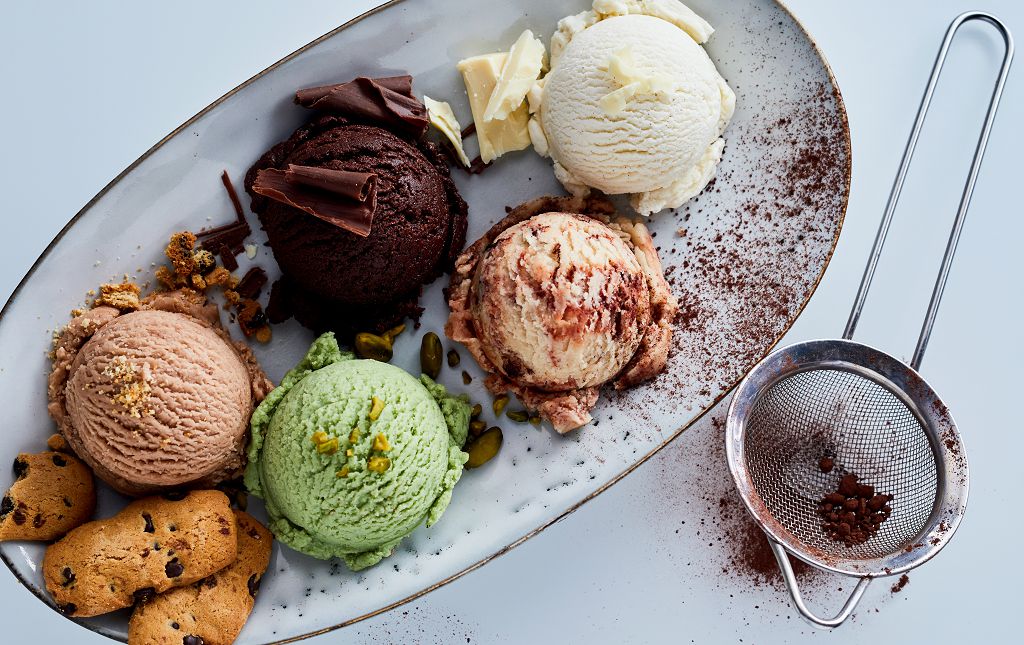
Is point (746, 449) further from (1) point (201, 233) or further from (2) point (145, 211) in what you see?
(2) point (145, 211)

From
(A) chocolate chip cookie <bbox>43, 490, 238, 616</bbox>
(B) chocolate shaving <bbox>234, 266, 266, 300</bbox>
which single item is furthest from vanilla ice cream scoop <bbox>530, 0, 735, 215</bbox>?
(A) chocolate chip cookie <bbox>43, 490, 238, 616</bbox>

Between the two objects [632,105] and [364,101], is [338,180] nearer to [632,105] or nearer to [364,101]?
[364,101]

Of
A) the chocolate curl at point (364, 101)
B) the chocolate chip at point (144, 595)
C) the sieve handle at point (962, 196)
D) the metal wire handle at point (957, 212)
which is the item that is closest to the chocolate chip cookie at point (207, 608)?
the chocolate chip at point (144, 595)

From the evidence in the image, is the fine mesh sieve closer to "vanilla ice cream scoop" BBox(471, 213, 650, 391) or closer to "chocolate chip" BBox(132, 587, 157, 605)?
"vanilla ice cream scoop" BBox(471, 213, 650, 391)

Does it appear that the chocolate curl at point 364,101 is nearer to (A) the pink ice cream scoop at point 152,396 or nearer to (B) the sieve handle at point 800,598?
(A) the pink ice cream scoop at point 152,396

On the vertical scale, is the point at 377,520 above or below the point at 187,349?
below

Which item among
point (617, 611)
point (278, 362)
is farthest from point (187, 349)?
point (617, 611)
